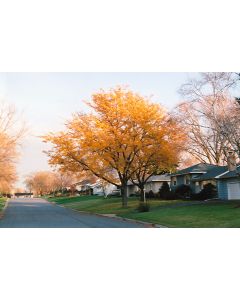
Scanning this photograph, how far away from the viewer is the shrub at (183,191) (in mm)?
31844

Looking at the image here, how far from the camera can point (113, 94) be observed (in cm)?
2317

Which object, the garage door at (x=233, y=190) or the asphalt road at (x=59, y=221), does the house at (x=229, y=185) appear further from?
the asphalt road at (x=59, y=221)

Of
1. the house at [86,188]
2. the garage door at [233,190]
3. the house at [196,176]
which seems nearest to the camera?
the garage door at [233,190]

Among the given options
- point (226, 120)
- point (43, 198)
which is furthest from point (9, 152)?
point (43, 198)

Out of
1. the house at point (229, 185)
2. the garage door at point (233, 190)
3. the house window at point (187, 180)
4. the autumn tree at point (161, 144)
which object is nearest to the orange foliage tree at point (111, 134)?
the autumn tree at point (161, 144)

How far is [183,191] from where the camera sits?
3194 cm

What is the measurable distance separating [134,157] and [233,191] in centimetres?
616

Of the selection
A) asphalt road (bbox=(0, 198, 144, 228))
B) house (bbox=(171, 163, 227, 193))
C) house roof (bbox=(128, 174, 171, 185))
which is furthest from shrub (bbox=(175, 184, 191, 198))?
asphalt road (bbox=(0, 198, 144, 228))

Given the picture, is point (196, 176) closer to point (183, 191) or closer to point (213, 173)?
point (183, 191)

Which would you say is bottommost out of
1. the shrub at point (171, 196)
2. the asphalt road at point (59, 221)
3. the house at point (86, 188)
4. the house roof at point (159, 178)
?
the asphalt road at point (59, 221)

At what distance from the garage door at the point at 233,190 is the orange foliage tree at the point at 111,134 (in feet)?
15.2

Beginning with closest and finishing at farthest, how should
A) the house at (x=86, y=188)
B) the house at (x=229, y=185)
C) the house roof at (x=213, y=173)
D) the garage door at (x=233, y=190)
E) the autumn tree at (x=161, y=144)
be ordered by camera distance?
the autumn tree at (x=161, y=144) → the house at (x=229, y=185) → the garage door at (x=233, y=190) → the house roof at (x=213, y=173) → the house at (x=86, y=188)

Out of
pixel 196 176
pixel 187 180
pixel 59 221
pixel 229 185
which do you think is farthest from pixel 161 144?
pixel 187 180
